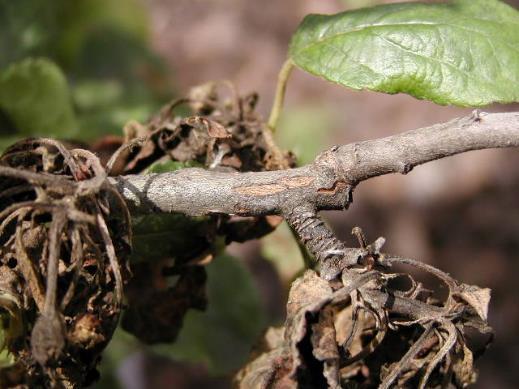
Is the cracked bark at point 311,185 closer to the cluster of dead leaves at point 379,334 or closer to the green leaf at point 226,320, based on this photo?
the cluster of dead leaves at point 379,334

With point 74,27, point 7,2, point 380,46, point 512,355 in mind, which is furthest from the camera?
point 512,355

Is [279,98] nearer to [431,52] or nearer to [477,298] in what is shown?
[431,52]

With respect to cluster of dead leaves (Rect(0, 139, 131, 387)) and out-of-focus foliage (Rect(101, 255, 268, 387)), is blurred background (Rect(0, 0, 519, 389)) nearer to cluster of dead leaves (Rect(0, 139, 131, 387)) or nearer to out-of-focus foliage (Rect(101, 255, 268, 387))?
out-of-focus foliage (Rect(101, 255, 268, 387))

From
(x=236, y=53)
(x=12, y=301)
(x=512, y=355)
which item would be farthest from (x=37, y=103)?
(x=236, y=53)

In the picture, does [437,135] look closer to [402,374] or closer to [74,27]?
[402,374]

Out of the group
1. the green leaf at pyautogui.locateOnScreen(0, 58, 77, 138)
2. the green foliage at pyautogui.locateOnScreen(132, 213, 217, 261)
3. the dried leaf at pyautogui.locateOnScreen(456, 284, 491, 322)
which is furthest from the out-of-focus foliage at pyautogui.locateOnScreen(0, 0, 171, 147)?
the dried leaf at pyautogui.locateOnScreen(456, 284, 491, 322)
